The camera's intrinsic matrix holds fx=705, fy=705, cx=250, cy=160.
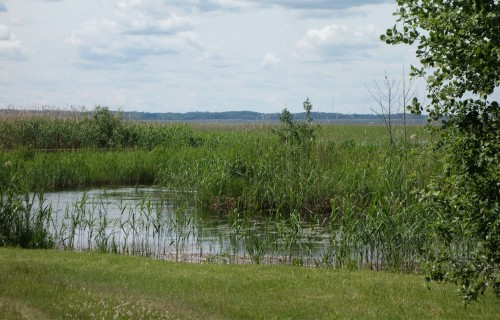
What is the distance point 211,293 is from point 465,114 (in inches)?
→ 168

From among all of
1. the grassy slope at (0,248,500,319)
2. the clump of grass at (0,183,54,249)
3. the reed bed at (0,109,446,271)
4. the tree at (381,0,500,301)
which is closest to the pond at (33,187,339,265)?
the reed bed at (0,109,446,271)

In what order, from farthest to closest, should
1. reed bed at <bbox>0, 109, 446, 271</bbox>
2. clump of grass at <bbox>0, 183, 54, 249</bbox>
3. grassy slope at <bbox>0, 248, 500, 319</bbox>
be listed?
1. clump of grass at <bbox>0, 183, 54, 249</bbox>
2. reed bed at <bbox>0, 109, 446, 271</bbox>
3. grassy slope at <bbox>0, 248, 500, 319</bbox>

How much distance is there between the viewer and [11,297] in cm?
873

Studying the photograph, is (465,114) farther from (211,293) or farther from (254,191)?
(254,191)

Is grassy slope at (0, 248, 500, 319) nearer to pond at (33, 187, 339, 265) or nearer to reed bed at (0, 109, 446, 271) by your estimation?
reed bed at (0, 109, 446, 271)

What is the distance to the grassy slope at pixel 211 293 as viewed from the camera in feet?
27.9

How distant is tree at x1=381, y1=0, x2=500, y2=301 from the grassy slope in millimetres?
1406

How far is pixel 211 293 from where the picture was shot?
382 inches

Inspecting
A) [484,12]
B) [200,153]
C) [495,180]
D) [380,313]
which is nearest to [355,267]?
[380,313]

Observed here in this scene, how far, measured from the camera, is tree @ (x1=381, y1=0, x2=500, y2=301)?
275 inches

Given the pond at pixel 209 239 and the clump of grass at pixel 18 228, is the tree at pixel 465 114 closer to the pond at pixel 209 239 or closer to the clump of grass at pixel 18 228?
the pond at pixel 209 239

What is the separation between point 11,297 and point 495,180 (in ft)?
19.3

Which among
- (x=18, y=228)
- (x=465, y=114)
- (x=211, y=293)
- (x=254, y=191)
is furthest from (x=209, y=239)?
(x=465, y=114)

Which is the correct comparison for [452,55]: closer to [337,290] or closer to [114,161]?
[337,290]
